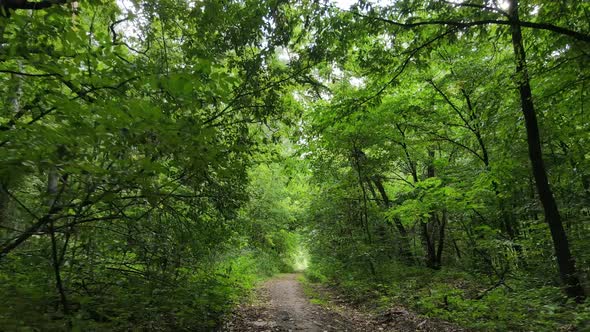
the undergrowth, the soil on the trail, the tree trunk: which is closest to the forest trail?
the soil on the trail

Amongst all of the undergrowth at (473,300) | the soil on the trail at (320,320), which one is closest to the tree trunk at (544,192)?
the undergrowth at (473,300)

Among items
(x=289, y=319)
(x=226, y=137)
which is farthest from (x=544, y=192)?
(x=226, y=137)

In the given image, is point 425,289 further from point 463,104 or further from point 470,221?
point 463,104

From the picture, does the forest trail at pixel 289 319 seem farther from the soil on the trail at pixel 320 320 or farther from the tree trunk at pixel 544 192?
the tree trunk at pixel 544 192

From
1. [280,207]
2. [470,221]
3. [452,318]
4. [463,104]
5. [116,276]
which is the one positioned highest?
[463,104]

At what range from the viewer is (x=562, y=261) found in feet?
20.9

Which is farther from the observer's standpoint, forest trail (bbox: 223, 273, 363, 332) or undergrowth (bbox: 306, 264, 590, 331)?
forest trail (bbox: 223, 273, 363, 332)

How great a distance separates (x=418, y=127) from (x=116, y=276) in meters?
10.1

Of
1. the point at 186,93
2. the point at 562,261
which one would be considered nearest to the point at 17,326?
the point at 186,93

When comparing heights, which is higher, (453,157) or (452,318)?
(453,157)

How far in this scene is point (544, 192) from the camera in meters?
6.53

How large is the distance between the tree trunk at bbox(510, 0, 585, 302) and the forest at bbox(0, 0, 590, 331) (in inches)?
1.3

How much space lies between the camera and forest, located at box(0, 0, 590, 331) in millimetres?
3277

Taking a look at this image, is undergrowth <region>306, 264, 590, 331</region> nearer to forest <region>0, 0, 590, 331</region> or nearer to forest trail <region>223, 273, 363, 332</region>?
forest <region>0, 0, 590, 331</region>
